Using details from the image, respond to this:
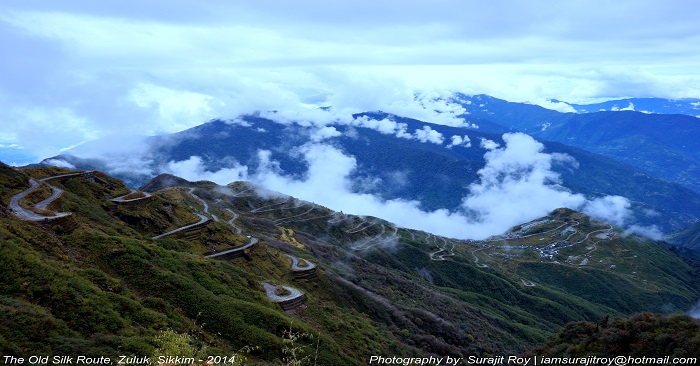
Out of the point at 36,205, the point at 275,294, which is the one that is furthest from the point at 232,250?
the point at 36,205

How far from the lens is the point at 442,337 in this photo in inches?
2908

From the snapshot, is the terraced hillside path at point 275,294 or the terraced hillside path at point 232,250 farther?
the terraced hillside path at point 232,250

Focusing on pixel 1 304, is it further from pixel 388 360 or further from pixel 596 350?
pixel 596 350

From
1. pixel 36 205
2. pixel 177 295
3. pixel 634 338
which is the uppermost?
pixel 36 205

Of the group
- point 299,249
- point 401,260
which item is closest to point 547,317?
point 401,260

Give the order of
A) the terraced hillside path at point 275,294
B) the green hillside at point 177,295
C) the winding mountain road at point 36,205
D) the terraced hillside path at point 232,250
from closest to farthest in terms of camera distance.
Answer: the green hillside at point 177,295
the winding mountain road at point 36,205
the terraced hillside path at point 275,294
the terraced hillside path at point 232,250

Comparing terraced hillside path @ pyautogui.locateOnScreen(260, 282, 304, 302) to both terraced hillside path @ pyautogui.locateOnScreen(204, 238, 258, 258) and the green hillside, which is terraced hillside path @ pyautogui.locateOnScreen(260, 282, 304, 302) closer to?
the green hillside

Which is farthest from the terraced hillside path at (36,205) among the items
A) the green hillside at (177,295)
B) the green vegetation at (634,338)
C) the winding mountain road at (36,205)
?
the green vegetation at (634,338)

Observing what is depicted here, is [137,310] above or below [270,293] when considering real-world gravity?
above

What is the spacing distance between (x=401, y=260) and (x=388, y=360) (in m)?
125

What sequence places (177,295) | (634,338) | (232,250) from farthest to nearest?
(232,250), (177,295), (634,338)

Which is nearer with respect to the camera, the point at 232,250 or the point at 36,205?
the point at 36,205

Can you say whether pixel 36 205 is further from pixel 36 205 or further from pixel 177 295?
pixel 177 295

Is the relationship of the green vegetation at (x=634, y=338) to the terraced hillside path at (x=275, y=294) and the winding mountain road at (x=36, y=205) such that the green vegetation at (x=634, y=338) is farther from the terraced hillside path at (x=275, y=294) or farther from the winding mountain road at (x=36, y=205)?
the winding mountain road at (x=36, y=205)
